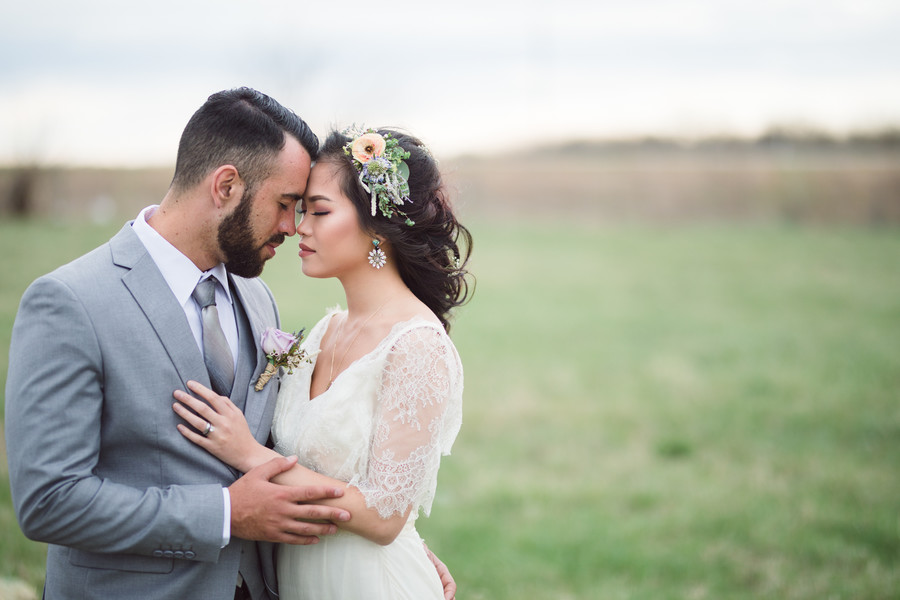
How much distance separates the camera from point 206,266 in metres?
2.78

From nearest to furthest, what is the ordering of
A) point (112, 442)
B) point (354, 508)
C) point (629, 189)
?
1. point (112, 442)
2. point (354, 508)
3. point (629, 189)

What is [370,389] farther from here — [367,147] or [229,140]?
[229,140]

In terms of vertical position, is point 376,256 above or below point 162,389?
above

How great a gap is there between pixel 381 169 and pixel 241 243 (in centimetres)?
61

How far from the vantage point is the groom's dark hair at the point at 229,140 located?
2721 millimetres

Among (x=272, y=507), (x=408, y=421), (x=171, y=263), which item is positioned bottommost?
(x=272, y=507)

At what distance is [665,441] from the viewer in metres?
7.60

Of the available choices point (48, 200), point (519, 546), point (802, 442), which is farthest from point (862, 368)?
point (48, 200)

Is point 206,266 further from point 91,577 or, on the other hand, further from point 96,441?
point 91,577

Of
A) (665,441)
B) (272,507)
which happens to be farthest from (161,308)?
(665,441)

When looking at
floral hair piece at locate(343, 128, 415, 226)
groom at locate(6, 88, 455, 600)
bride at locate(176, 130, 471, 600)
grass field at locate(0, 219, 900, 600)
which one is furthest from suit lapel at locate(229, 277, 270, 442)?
grass field at locate(0, 219, 900, 600)

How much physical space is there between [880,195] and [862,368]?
21.4 meters

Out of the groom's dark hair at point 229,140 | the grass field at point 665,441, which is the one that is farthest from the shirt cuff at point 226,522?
the grass field at point 665,441

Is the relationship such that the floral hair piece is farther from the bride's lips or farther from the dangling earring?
the bride's lips
